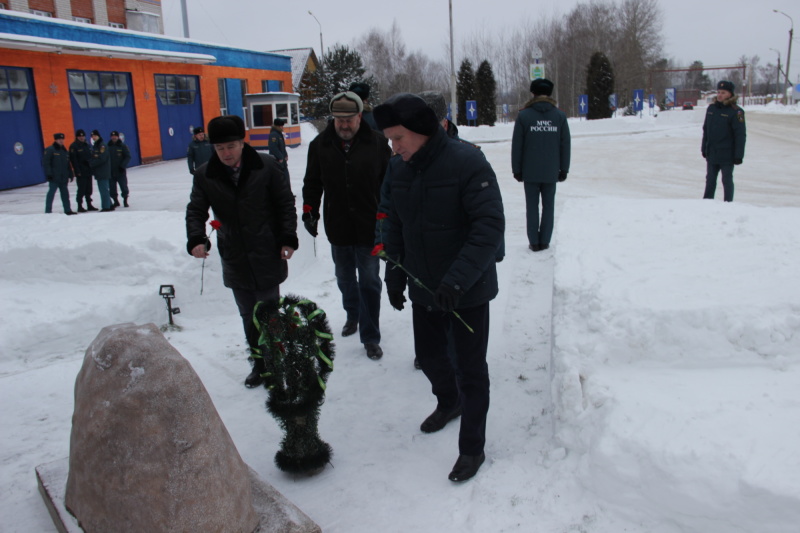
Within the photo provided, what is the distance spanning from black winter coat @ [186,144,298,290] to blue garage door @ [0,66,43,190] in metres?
14.5

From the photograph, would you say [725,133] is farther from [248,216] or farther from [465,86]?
[465,86]

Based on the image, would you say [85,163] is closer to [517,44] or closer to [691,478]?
[691,478]

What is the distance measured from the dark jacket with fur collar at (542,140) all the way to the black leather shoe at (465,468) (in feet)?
14.3

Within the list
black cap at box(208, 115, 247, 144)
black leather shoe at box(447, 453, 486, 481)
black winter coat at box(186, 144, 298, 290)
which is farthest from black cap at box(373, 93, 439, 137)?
black leather shoe at box(447, 453, 486, 481)

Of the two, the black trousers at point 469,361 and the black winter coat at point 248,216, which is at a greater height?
the black winter coat at point 248,216

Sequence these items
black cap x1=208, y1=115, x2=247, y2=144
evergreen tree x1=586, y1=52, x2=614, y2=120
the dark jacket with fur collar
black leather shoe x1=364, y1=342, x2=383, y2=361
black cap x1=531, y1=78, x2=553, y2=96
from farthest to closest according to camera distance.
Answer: evergreen tree x1=586, y1=52, x2=614, y2=120 < the dark jacket with fur collar < black cap x1=531, y1=78, x2=553, y2=96 < black leather shoe x1=364, y1=342, x2=383, y2=361 < black cap x1=208, y1=115, x2=247, y2=144

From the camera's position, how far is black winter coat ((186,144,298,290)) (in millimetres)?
4051

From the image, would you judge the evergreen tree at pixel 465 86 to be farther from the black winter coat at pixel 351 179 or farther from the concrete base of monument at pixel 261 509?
the concrete base of monument at pixel 261 509

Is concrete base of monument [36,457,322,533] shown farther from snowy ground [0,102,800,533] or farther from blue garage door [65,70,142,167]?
blue garage door [65,70,142,167]

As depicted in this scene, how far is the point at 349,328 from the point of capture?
17.2ft

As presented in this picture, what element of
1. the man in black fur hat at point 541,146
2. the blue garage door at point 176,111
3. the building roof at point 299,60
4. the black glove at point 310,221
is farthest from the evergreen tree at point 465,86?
the black glove at point 310,221

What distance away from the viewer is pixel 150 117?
21141 millimetres

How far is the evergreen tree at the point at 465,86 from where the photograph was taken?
33.2m

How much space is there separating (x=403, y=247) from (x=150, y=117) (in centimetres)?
2012
